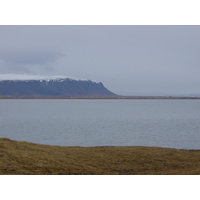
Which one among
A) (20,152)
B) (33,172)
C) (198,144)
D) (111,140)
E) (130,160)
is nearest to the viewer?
(33,172)

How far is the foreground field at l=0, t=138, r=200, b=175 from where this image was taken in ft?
44.0

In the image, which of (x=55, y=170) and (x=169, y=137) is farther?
(x=169, y=137)

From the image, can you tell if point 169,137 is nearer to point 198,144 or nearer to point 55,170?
point 198,144

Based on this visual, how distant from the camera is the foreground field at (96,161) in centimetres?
1340

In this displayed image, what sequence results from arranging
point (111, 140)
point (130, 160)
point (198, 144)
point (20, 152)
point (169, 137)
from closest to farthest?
point (20, 152), point (130, 160), point (198, 144), point (111, 140), point (169, 137)

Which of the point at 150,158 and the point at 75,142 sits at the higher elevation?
the point at 75,142

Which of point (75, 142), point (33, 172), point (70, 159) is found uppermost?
point (75, 142)

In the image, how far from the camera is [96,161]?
54.6ft

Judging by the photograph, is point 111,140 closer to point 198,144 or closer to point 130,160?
point 198,144

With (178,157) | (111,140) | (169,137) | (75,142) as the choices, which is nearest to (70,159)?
(178,157)

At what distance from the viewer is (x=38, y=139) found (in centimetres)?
3384

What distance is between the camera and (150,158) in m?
17.5

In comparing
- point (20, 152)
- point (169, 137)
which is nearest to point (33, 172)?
point (20, 152)

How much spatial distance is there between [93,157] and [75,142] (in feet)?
46.9
